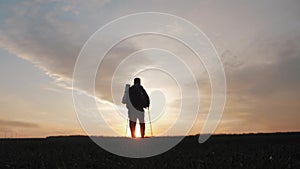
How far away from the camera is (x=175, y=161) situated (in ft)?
45.2

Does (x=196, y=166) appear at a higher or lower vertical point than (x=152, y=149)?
lower

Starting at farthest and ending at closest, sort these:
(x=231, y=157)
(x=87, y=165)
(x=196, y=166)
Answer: (x=231, y=157) < (x=87, y=165) < (x=196, y=166)

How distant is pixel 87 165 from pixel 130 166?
3.76ft

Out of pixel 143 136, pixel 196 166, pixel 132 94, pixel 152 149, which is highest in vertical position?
pixel 132 94

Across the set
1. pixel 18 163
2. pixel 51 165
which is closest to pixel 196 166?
pixel 51 165

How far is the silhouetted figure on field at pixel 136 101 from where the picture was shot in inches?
1050

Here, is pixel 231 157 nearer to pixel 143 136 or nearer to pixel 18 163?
pixel 18 163

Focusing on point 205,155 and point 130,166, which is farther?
point 205,155

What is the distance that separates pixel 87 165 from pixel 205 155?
373cm

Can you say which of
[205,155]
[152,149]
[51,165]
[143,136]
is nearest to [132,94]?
[143,136]

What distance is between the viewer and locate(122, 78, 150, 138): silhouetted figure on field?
26672 mm

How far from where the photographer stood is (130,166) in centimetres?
1303

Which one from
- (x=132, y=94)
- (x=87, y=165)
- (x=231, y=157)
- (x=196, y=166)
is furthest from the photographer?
(x=132, y=94)

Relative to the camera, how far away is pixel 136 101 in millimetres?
26672
